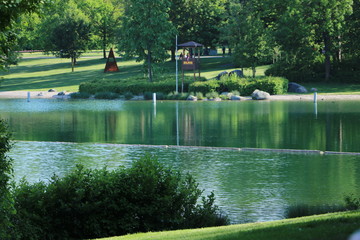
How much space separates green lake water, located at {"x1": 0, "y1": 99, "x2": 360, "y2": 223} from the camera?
636 inches

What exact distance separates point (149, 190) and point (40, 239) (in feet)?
7.73

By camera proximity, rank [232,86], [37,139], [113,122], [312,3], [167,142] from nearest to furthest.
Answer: [167,142] < [37,139] < [113,122] < [232,86] < [312,3]

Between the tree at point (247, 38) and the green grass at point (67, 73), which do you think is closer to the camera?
the tree at point (247, 38)

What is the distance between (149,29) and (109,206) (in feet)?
161

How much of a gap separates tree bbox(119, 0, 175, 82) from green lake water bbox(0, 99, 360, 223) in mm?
16348

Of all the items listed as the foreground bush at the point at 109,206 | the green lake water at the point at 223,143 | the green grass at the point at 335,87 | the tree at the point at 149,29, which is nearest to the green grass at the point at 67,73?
the tree at the point at 149,29

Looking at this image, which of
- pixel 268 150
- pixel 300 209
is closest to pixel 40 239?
pixel 300 209

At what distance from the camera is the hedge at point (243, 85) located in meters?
49.5

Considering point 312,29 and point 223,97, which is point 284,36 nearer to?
point 312,29

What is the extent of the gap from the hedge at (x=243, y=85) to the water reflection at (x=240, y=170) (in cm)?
2590

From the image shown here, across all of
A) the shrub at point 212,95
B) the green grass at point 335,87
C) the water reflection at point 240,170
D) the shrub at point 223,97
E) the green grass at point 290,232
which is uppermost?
the green grass at point 335,87

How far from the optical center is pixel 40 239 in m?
11.1

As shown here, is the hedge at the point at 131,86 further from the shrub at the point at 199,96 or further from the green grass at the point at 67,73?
the green grass at the point at 67,73

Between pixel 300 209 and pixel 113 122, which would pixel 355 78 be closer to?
pixel 113 122
